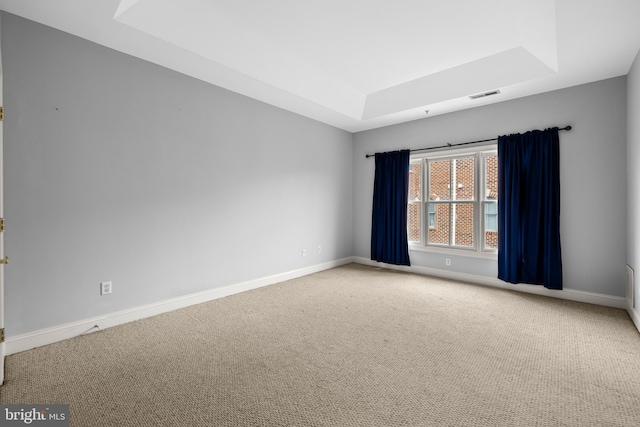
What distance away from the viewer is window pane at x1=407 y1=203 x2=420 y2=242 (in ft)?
17.0

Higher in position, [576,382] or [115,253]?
[115,253]

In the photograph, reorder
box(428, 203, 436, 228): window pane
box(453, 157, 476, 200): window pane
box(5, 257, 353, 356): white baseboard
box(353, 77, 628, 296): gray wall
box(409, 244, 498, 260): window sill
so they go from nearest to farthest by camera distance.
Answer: box(5, 257, 353, 356): white baseboard → box(353, 77, 628, 296): gray wall → box(409, 244, 498, 260): window sill → box(453, 157, 476, 200): window pane → box(428, 203, 436, 228): window pane

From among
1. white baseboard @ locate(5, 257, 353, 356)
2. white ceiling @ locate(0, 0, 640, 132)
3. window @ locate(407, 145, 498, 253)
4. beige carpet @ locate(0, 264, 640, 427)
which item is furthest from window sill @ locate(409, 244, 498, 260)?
white baseboard @ locate(5, 257, 353, 356)

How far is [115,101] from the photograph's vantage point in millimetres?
2912

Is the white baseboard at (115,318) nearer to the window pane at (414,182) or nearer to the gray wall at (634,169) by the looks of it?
the window pane at (414,182)

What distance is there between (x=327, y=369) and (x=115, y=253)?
7.47 feet

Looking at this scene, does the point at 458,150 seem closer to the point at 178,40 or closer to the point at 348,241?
the point at 348,241

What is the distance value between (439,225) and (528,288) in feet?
4.86

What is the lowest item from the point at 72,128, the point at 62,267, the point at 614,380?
the point at 614,380

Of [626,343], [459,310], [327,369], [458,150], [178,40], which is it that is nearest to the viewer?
[327,369]

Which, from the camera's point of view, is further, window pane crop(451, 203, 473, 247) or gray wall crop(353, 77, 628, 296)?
window pane crop(451, 203, 473, 247)

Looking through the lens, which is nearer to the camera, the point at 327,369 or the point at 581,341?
the point at 327,369

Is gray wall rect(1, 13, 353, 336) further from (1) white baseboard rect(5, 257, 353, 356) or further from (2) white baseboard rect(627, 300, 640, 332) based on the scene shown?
(2) white baseboard rect(627, 300, 640, 332)

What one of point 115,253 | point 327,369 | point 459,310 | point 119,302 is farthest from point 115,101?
point 459,310
